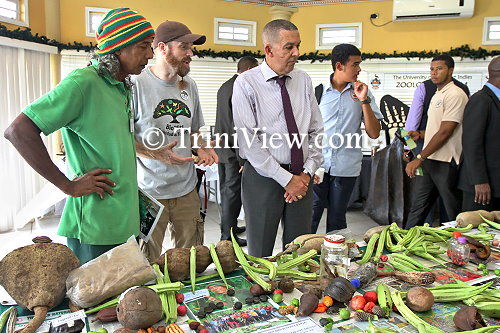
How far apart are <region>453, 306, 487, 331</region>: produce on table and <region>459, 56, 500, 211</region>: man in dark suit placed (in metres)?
1.96

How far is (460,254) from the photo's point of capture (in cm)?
153

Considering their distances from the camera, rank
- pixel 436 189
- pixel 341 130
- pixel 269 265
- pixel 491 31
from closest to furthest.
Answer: pixel 269 265
pixel 341 130
pixel 436 189
pixel 491 31

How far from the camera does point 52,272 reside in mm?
1160

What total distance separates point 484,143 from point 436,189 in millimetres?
711

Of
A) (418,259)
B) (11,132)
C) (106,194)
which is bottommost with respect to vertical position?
(418,259)

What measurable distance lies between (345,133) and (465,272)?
5.66ft

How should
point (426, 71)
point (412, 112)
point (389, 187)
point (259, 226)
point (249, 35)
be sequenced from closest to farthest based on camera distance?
point (259, 226)
point (412, 112)
point (389, 187)
point (426, 71)
point (249, 35)

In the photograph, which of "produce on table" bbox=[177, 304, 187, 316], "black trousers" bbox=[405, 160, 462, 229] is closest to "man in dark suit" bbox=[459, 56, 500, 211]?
"black trousers" bbox=[405, 160, 462, 229]

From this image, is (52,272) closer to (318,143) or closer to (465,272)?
(465,272)

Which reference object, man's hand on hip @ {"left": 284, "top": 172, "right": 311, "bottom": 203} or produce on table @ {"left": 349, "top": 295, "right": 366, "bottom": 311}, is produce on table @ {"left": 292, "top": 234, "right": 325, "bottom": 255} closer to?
produce on table @ {"left": 349, "top": 295, "right": 366, "bottom": 311}

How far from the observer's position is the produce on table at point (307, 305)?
1149 mm

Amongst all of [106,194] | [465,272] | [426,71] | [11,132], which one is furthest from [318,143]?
[426,71]

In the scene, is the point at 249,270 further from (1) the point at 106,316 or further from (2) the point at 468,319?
(2) the point at 468,319

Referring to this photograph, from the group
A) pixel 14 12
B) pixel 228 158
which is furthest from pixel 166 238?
pixel 14 12
